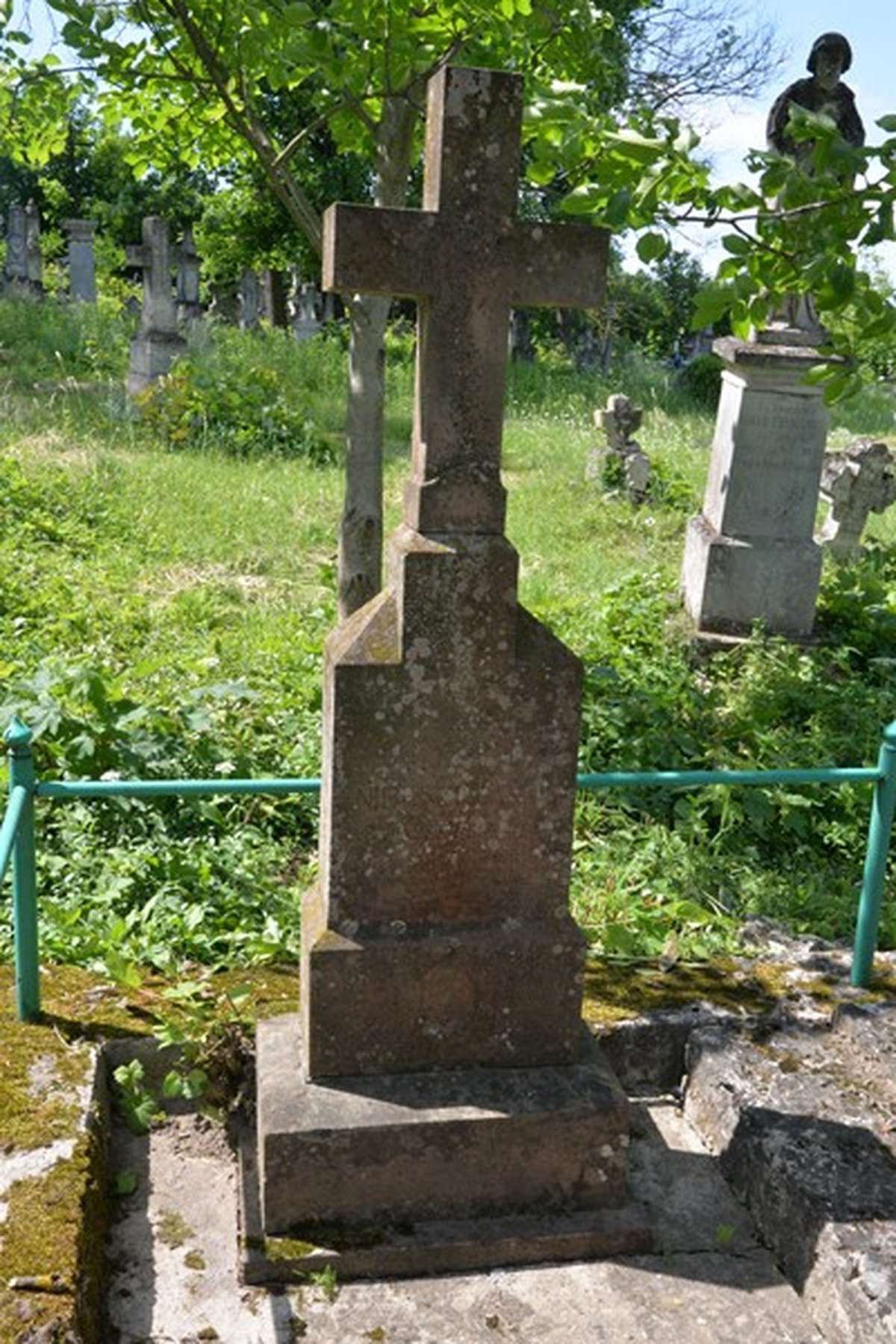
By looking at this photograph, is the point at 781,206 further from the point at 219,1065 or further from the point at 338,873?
the point at 219,1065

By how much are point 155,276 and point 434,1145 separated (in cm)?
1398

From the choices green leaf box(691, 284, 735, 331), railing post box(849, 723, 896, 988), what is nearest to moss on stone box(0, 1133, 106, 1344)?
railing post box(849, 723, 896, 988)

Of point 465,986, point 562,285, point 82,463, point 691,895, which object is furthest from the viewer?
point 82,463

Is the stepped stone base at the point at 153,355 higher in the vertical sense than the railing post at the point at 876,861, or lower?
higher

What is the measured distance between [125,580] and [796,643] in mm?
4379

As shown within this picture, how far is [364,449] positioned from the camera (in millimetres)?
6480

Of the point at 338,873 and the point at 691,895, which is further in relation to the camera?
the point at 691,895

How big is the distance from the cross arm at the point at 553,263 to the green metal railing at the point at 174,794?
1.29 m

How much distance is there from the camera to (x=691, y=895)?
4957 millimetres

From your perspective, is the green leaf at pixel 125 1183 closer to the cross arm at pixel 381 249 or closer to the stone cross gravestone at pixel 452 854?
the stone cross gravestone at pixel 452 854

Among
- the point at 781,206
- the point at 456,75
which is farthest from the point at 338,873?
the point at 781,206

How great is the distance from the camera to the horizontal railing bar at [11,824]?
2836 mm

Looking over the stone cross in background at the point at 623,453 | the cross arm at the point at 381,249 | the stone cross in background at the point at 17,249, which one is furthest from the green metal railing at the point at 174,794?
the stone cross in background at the point at 17,249

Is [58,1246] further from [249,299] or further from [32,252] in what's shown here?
[32,252]
